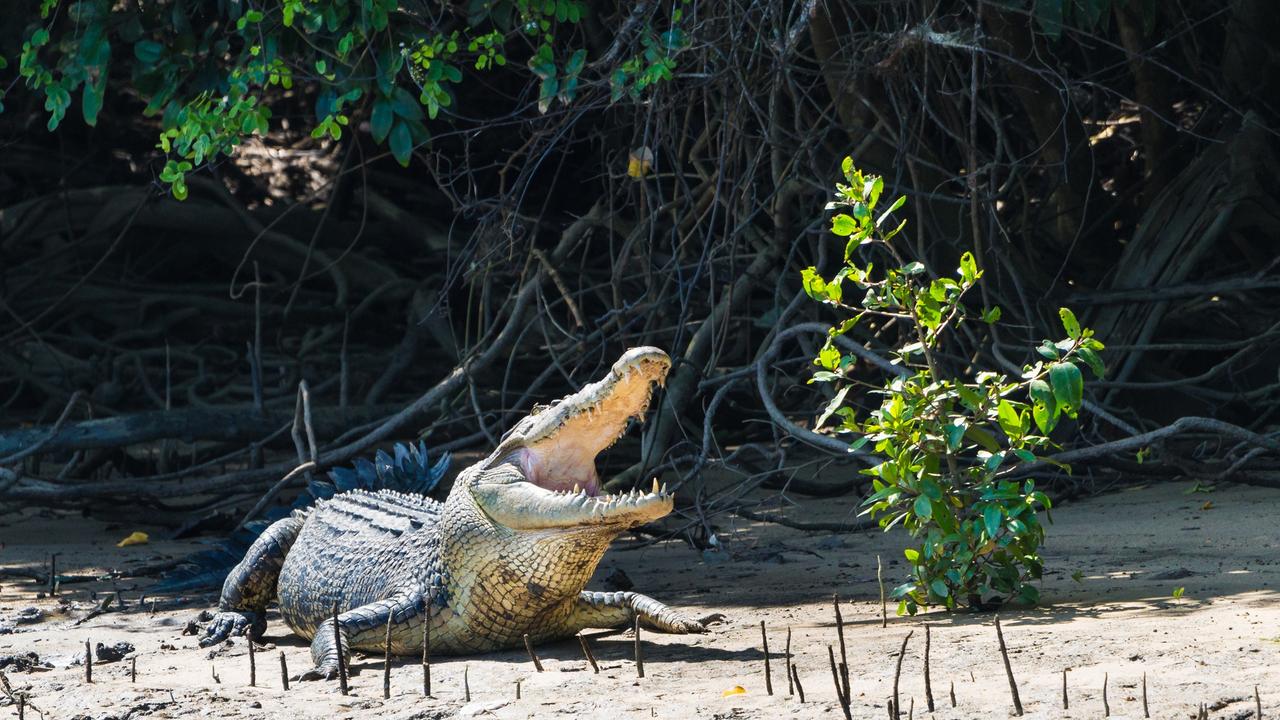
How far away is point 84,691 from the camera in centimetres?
386

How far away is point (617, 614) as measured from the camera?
432 centimetres

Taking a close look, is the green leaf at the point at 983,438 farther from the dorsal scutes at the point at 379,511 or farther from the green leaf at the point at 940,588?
the dorsal scutes at the point at 379,511

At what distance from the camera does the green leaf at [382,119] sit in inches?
211

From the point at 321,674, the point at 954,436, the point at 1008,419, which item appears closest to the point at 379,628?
the point at 321,674

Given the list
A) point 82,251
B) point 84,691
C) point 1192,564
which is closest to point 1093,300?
point 1192,564

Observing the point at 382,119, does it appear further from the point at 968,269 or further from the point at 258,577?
the point at 968,269

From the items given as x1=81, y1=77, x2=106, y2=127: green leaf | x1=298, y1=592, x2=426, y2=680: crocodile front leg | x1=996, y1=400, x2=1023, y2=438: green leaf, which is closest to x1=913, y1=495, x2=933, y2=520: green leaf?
x1=996, y1=400, x2=1023, y2=438: green leaf

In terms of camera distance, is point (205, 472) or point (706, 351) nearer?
point (706, 351)

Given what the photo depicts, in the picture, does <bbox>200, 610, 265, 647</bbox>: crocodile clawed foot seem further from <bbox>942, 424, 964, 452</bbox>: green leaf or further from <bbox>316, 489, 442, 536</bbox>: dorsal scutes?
<bbox>942, 424, 964, 452</bbox>: green leaf

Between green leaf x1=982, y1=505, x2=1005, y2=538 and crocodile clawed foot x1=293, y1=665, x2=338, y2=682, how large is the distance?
1784mm

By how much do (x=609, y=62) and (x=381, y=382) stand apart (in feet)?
10.1

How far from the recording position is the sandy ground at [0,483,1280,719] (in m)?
3.10

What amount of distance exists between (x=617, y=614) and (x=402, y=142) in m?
2.06

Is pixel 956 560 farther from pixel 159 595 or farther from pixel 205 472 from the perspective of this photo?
pixel 205 472
